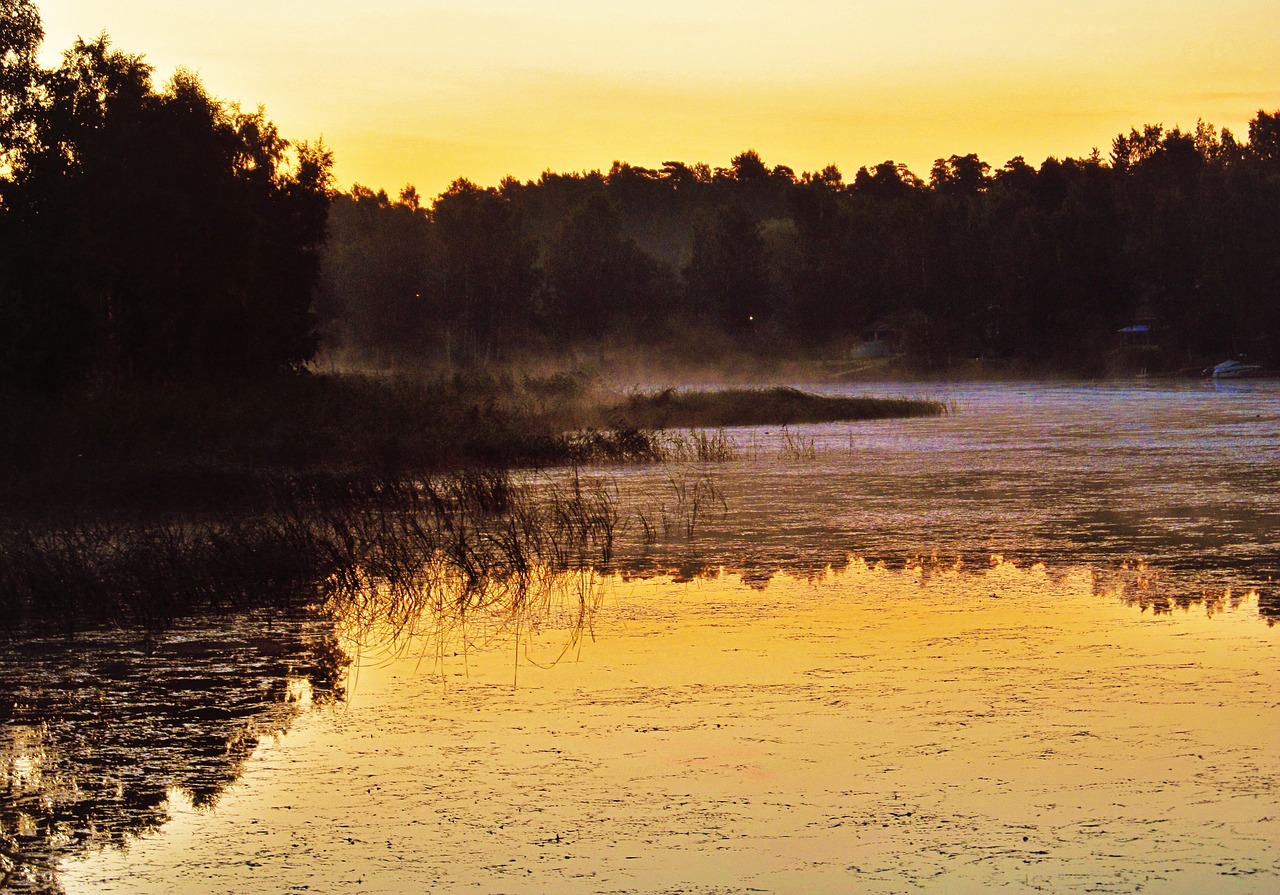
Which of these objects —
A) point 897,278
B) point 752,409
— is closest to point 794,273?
point 897,278

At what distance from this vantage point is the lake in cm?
612

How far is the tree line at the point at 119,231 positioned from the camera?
30406 mm

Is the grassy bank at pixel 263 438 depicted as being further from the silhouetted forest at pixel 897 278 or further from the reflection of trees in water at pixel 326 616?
the silhouetted forest at pixel 897 278

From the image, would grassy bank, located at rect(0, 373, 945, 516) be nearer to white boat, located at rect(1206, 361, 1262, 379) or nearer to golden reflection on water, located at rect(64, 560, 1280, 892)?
golden reflection on water, located at rect(64, 560, 1280, 892)

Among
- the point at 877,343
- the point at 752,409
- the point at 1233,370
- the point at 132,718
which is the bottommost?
the point at 132,718

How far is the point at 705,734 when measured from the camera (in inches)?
317

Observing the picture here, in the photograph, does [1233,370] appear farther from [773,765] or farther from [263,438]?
[773,765]

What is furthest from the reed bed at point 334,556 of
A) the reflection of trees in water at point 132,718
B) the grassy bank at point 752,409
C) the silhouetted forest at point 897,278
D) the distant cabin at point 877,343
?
the distant cabin at point 877,343

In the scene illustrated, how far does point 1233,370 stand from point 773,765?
80938 mm

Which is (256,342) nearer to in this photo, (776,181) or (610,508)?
(610,508)

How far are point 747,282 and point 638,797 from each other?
9840 centimetres

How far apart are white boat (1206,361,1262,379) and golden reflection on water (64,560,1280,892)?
74.0 m

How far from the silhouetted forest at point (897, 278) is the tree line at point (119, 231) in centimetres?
4325

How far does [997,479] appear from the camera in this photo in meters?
23.2
